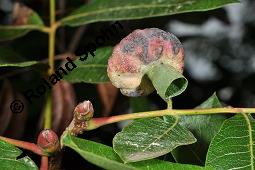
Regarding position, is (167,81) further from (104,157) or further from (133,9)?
(133,9)

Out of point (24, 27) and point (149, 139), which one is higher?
point (24, 27)

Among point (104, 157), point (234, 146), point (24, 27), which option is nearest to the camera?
point (104, 157)

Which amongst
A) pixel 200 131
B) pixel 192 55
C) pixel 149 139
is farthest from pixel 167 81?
pixel 192 55

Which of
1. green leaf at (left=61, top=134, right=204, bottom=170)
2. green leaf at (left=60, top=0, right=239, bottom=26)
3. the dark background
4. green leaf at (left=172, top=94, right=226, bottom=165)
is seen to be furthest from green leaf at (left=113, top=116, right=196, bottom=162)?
the dark background

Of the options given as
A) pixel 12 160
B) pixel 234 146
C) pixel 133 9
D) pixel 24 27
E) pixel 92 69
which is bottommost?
pixel 234 146

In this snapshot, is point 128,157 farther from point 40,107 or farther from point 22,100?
point 40,107

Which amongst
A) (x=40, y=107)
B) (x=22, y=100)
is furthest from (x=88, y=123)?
(x=40, y=107)

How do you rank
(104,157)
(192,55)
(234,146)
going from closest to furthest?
(104,157)
(234,146)
(192,55)
